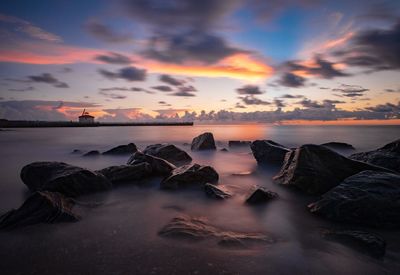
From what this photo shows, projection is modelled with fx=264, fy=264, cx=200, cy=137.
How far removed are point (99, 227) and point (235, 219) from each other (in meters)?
2.80

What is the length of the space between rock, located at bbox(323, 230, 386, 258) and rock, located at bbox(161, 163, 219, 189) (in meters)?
4.66

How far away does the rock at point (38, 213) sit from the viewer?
5098 millimetres

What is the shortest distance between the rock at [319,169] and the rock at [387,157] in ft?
7.89

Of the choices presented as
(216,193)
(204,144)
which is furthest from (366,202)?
(204,144)

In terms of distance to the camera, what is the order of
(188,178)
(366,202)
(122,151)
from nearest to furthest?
(366,202)
(188,178)
(122,151)

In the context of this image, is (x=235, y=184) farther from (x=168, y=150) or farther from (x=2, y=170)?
(x=2, y=170)

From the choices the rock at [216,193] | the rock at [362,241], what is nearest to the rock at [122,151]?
the rock at [216,193]

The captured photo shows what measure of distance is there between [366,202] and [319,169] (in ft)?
8.19

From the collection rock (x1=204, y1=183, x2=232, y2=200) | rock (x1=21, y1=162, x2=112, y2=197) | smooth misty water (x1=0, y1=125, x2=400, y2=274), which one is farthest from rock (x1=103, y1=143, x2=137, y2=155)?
rock (x1=204, y1=183, x2=232, y2=200)

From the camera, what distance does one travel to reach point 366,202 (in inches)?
215

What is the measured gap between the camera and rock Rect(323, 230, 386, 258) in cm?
412

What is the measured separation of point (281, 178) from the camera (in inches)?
366

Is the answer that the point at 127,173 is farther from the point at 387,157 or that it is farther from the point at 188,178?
the point at 387,157

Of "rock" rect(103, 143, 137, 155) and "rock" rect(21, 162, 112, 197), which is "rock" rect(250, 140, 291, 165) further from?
"rock" rect(103, 143, 137, 155)
